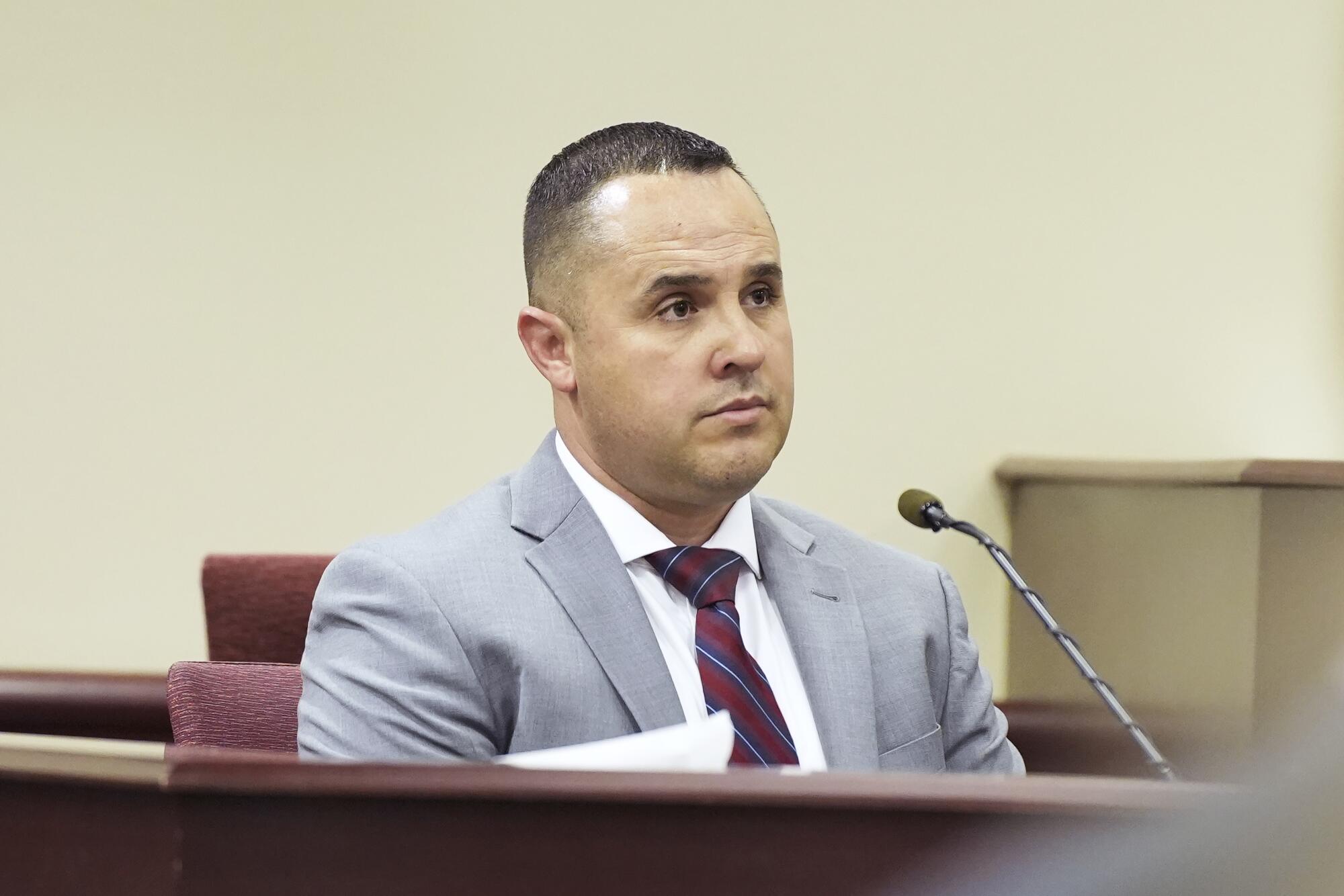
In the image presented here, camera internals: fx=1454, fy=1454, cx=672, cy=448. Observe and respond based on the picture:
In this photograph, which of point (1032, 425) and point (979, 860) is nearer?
point (979, 860)

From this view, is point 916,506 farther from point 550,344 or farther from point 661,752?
point 661,752

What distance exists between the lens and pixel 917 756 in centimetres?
153

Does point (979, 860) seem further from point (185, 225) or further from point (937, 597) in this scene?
point (185, 225)

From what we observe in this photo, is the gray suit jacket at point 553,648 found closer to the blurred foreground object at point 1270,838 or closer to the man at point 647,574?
the man at point 647,574

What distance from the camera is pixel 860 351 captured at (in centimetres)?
322

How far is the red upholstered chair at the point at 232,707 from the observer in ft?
4.66

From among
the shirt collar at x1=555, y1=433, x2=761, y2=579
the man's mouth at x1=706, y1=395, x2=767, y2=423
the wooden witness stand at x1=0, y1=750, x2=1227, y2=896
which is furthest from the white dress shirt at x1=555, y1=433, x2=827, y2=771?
the wooden witness stand at x1=0, y1=750, x2=1227, y2=896

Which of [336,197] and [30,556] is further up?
[336,197]

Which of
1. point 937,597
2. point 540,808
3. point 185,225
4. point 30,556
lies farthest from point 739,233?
point 30,556

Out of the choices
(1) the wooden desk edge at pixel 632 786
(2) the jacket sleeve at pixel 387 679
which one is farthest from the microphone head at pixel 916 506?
(1) the wooden desk edge at pixel 632 786

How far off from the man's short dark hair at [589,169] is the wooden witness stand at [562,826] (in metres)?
0.88

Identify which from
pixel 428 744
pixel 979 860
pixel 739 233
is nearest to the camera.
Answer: pixel 979 860

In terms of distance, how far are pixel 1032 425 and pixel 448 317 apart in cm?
130

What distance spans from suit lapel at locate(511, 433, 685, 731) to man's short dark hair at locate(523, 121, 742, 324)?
0.20 metres
